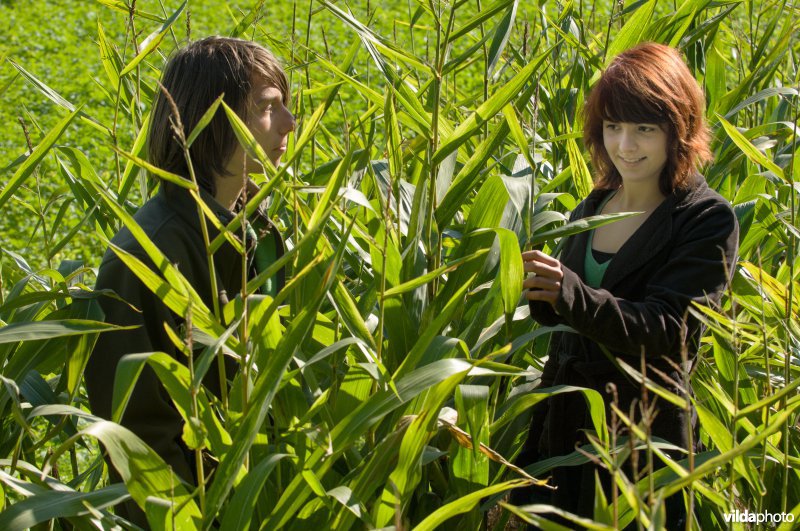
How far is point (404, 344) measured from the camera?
1.72 meters

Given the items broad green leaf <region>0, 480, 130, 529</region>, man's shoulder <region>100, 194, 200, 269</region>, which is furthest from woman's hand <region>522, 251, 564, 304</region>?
broad green leaf <region>0, 480, 130, 529</region>

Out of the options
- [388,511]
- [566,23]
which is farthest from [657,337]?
[566,23]

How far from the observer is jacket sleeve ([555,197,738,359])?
61.3 inches

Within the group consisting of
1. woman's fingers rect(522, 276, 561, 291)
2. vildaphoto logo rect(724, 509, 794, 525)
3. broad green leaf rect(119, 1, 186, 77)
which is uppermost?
broad green leaf rect(119, 1, 186, 77)

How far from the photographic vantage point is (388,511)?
4.75 ft

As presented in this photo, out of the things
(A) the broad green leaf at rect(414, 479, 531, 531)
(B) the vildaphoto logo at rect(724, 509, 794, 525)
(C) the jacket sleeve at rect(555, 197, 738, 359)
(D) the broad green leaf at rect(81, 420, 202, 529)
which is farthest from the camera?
(C) the jacket sleeve at rect(555, 197, 738, 359)

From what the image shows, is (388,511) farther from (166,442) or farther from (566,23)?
(566,23)

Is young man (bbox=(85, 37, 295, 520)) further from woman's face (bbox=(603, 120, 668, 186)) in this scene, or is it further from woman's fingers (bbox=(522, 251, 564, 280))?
woman's face (bbox=(603, 120, 668, 186))

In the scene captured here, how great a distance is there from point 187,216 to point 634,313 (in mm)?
704

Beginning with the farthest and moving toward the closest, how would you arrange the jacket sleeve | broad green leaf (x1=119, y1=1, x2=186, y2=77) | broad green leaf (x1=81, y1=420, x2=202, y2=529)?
broad green leaf (x1=119, y1=1, x2=186, y2=77)
the jacket sleeve
broad green leaf (x1=81, y1=420, x2=202, y2=529)

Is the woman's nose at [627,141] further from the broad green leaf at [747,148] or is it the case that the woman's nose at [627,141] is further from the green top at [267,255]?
the green top at [267,255]

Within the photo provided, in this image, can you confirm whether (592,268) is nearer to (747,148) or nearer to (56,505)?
(747,148)

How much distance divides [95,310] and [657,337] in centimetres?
86

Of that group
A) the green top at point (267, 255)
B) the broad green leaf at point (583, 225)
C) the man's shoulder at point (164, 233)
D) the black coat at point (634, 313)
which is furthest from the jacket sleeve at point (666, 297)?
the man's shoulder at point (164, 233)
